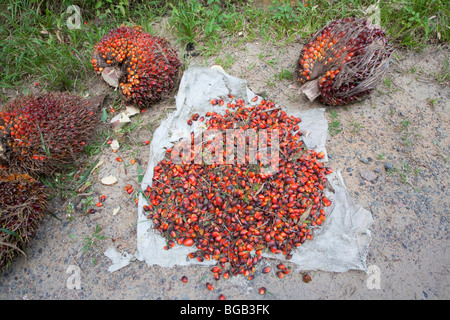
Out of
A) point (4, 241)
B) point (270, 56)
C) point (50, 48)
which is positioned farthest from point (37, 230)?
point (270, 56)

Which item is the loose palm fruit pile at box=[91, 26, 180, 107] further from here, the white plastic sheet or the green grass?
the green grass

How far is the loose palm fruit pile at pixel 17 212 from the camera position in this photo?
2.21 m

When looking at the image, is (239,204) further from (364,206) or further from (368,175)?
(368,175)

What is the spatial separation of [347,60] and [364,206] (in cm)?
135

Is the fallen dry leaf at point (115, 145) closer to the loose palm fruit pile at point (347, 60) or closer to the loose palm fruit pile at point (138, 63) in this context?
the loose palm fruit pile at point (138, 63)

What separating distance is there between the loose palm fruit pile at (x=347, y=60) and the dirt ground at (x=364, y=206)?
0.26 meters

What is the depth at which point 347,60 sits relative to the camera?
280 cm

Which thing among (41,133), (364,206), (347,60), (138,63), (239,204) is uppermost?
(138,63)

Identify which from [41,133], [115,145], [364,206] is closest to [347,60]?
[364,206]

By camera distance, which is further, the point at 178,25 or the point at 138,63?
the point at 178,25

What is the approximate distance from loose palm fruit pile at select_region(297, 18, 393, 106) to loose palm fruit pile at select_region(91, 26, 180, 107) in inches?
55.9

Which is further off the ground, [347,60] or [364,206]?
[347,60]

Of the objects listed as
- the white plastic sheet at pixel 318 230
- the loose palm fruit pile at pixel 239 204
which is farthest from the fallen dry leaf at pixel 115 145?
the loose palm fruit pile at pixel 239 204

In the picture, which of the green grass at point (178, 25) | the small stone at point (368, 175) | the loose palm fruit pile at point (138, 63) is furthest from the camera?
the green grass at point (178, 25)
